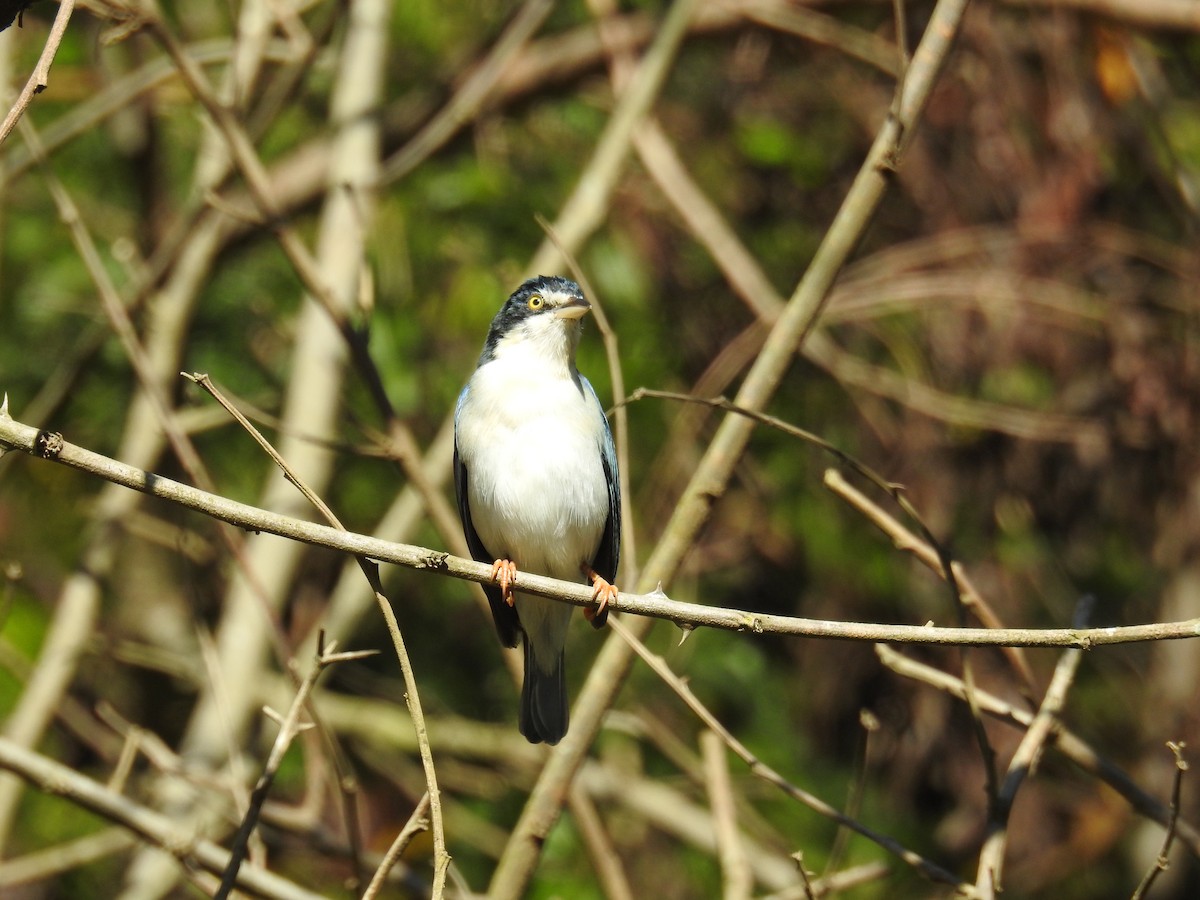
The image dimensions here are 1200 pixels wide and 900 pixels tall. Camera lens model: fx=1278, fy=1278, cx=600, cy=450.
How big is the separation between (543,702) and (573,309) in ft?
4.79

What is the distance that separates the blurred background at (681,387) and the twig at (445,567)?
282cm

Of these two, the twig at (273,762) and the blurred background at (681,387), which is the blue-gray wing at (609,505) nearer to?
the blurred background at (681,387)

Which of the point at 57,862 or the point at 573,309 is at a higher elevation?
the point at 573,309

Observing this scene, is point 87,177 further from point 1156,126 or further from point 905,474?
point 1156,126

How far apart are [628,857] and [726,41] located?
4.48m

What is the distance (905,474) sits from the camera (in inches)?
261

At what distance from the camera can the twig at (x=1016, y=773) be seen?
10.1 feet

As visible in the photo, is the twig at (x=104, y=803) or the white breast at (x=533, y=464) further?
the white breast at (x=533, y=464)

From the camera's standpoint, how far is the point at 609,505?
4941mm

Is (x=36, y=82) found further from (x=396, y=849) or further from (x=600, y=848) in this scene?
(x=600, y=848)

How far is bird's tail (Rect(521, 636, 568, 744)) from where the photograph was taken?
4.60m

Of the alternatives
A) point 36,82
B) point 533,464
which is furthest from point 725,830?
point 36,82

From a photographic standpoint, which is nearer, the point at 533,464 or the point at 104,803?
the point at 104,803

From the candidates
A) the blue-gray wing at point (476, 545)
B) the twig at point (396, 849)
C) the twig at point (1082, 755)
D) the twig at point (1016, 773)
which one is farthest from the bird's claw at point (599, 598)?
the twig at point (1016, 773)
